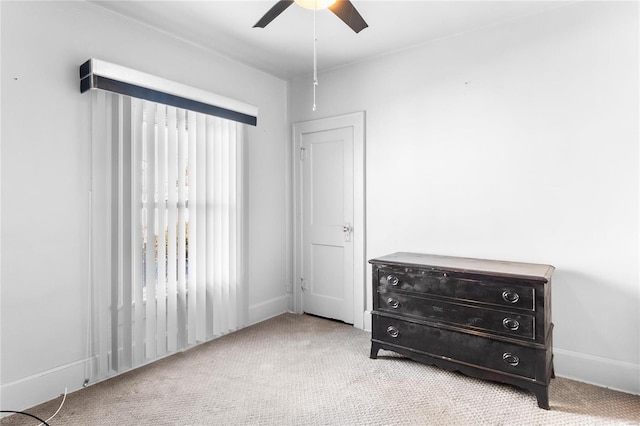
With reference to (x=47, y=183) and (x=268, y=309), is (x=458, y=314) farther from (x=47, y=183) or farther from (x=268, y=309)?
(x=47, y=183)

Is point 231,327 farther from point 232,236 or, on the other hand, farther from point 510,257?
point 510,257

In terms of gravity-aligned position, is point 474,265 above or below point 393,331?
above

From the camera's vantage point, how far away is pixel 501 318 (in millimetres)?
2393

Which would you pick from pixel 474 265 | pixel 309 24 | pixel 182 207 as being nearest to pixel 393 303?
pixel 474 265

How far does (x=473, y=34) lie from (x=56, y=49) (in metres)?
2.94

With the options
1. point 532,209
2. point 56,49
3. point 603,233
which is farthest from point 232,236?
point 603,233

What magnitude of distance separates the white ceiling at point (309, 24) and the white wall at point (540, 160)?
0.53ft

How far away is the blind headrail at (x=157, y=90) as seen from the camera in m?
2.41

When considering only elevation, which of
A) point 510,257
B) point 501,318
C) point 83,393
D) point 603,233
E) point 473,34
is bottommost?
point 83,393

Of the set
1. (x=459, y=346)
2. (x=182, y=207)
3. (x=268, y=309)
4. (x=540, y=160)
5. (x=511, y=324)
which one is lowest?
(x=268, y=309)

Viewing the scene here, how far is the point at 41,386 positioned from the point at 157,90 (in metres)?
2.05

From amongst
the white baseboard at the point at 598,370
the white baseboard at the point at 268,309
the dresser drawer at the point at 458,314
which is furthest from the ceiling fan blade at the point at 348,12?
the white baseboard at the point at 268,309

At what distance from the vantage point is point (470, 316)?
2508 mm

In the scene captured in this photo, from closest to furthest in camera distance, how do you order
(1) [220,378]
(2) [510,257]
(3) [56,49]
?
(3) [56,49], (1) [220,378], (2) [510,257]
